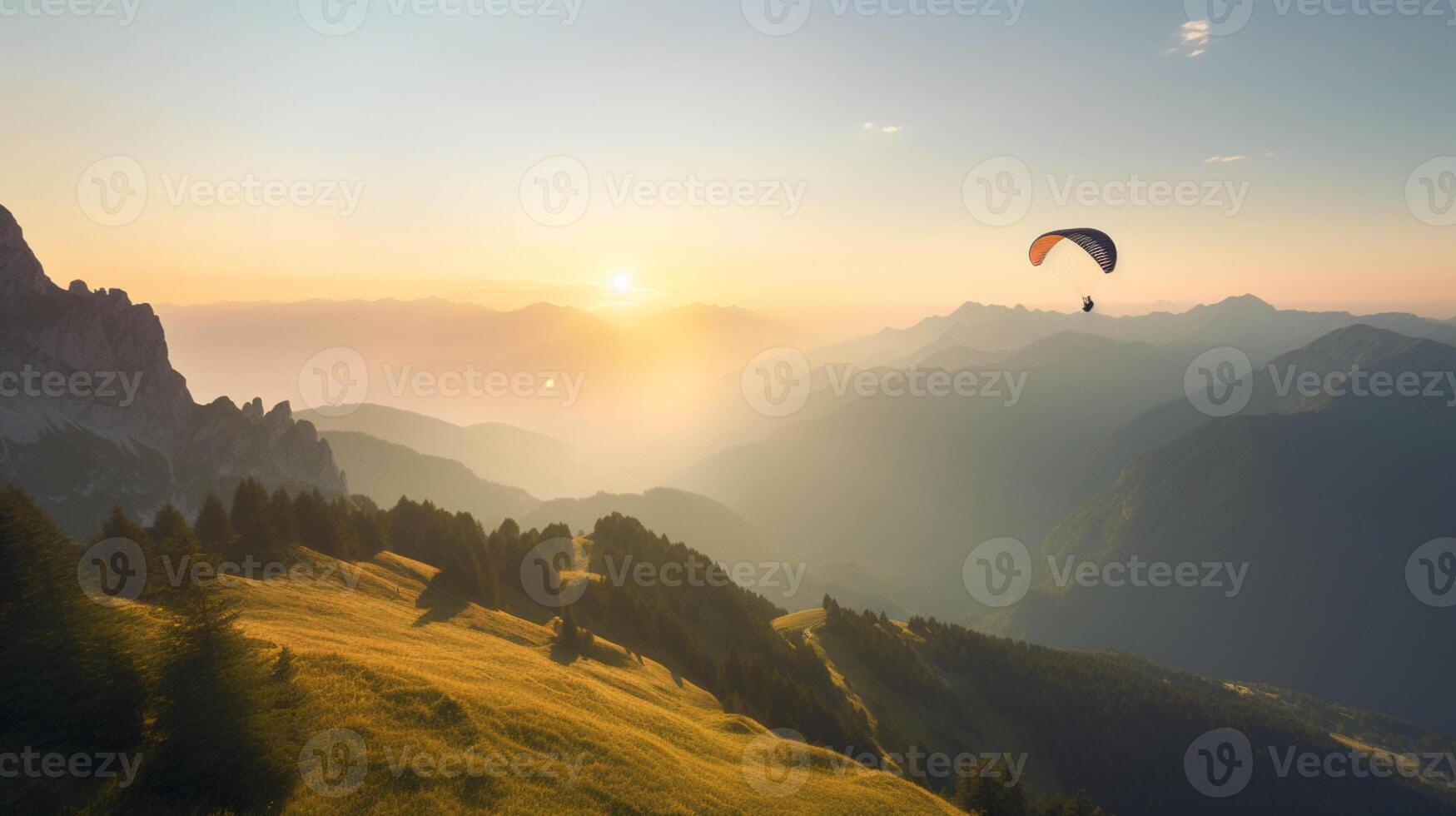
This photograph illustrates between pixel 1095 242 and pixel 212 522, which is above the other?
pixel 1095 242

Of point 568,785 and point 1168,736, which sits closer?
point 568,785

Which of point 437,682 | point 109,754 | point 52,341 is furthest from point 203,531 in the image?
point 52,341

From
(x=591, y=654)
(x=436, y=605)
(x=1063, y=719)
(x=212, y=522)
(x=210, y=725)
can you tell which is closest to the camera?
(x=210, y=725)

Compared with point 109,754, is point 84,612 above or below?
above

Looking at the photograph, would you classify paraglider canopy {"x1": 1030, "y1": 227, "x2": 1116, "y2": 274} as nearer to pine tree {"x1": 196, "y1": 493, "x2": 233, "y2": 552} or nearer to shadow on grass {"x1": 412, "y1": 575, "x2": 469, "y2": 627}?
shadow on grass {"x1": 412, "y1": 575, "x2": 469, "y2": 627}

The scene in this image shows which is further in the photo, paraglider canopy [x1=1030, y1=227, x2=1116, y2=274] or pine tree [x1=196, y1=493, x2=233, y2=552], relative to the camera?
pine tree [x1=196, y1=493, x2=233, y2=552]

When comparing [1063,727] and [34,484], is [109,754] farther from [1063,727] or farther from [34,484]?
[34,484]

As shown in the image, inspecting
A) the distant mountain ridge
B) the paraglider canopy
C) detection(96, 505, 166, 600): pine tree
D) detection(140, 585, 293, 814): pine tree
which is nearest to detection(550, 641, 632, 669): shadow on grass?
detection(96, 505, 166, 600): pine tree

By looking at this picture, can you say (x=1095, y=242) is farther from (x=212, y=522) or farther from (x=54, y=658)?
(x=212, y=522)

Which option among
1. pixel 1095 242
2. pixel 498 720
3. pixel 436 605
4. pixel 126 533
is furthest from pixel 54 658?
pixel 1095 242
